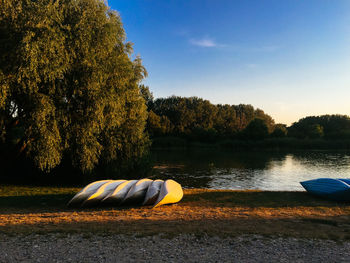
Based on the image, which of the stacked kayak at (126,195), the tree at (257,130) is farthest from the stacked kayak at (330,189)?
the tree at (257,130)

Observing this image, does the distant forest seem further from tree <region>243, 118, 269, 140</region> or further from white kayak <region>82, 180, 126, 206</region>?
white kayak <region>82, 180, 126, 206</region>

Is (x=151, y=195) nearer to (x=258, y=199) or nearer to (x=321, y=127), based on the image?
(x=258, y=199)

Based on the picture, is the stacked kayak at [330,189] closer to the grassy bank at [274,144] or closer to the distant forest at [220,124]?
the grassy bank at [274,144]

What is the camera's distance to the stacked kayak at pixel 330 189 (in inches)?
397

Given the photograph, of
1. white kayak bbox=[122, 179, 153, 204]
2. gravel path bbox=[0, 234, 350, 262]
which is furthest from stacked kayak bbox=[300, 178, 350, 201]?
white kayak bbox=[122, 179, 153, 204]

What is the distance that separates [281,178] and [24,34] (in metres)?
21.0

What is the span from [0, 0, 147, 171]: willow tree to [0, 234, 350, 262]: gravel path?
285 inches

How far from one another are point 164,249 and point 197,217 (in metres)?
2.53

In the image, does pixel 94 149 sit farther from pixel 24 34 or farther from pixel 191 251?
pixel 191 251

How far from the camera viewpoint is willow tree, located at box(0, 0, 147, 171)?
1123cm

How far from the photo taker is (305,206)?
949 cm

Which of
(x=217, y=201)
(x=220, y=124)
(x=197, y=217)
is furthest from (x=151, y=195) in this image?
(x=220, y=124)

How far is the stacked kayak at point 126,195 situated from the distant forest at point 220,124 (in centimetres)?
6195

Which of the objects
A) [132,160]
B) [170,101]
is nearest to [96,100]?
[132,160]
